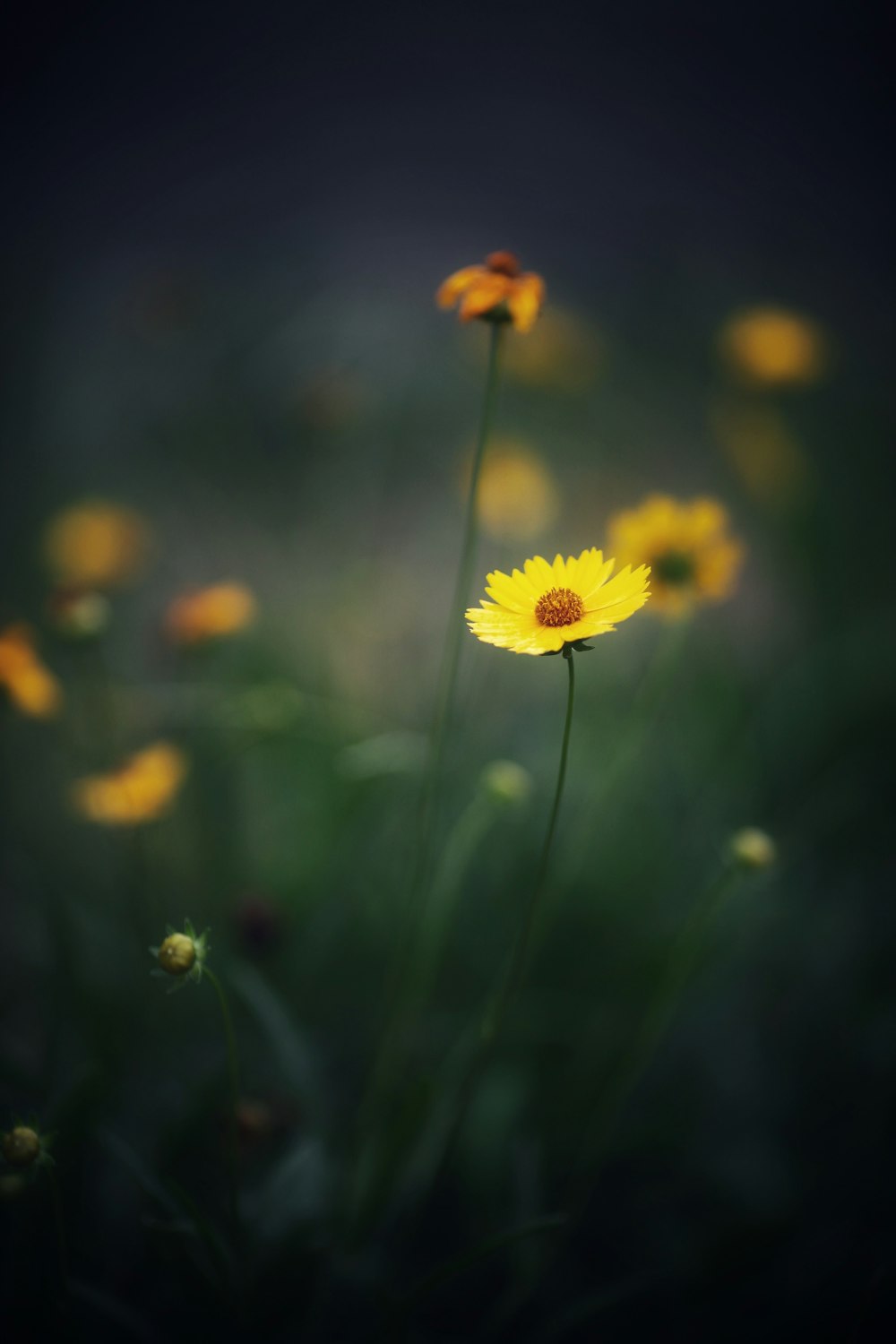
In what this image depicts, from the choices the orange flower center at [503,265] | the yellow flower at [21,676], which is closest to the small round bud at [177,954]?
the yellow flower at [21,676]

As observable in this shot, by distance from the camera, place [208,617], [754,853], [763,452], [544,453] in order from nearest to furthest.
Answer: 1. [754,853]
2. [208,617]
3. [763,452]
4. [544,453]

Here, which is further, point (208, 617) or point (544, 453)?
point (544, 453)

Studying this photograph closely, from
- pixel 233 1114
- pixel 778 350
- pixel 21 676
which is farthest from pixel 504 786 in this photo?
pixel 778 350

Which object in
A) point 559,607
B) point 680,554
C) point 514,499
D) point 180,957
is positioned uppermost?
point 514,499

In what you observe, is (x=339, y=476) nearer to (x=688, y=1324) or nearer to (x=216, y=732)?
(x=216, y=732)

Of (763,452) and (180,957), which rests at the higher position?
(763,452)

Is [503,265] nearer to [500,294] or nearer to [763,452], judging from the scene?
[500,294]

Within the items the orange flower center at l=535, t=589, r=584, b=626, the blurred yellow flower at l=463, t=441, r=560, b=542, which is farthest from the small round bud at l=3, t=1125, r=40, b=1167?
the blurred yellow flower at l=463, t=441, r=560, b=542

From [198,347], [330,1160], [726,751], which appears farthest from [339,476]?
[330,1160]
